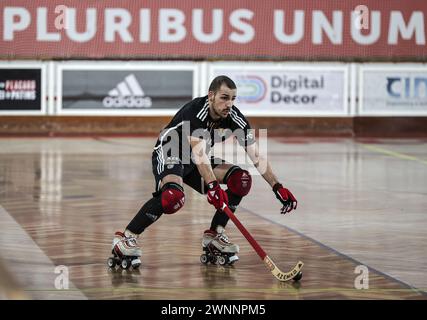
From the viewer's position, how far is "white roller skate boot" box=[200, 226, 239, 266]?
925 cm

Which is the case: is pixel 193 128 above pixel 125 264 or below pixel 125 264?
above

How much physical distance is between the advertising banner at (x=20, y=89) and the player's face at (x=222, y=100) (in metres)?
14.1

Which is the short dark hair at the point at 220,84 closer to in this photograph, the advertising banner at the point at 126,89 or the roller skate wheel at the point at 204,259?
the roller skate wheel at the point at 204,259

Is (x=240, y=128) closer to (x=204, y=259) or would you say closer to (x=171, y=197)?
(x=171, y=197)

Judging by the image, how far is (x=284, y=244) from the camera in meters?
10.4

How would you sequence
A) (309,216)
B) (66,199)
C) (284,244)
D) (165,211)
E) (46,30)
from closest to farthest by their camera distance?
(165,211) → (284,244) → (309,216) → (66,199) → (46,30)

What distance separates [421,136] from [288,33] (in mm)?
3732

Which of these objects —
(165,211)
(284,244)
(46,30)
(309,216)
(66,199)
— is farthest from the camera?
(46,30)

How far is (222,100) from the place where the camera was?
8.73 metres

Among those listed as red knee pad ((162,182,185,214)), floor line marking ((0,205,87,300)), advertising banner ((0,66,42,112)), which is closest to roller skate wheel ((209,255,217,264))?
red knee pad ((162,182,185,214))

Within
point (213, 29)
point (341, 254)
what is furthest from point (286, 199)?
point (213, 29)

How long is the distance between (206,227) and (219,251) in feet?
7.35

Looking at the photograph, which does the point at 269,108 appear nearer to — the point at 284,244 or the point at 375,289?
the point at 284,244
